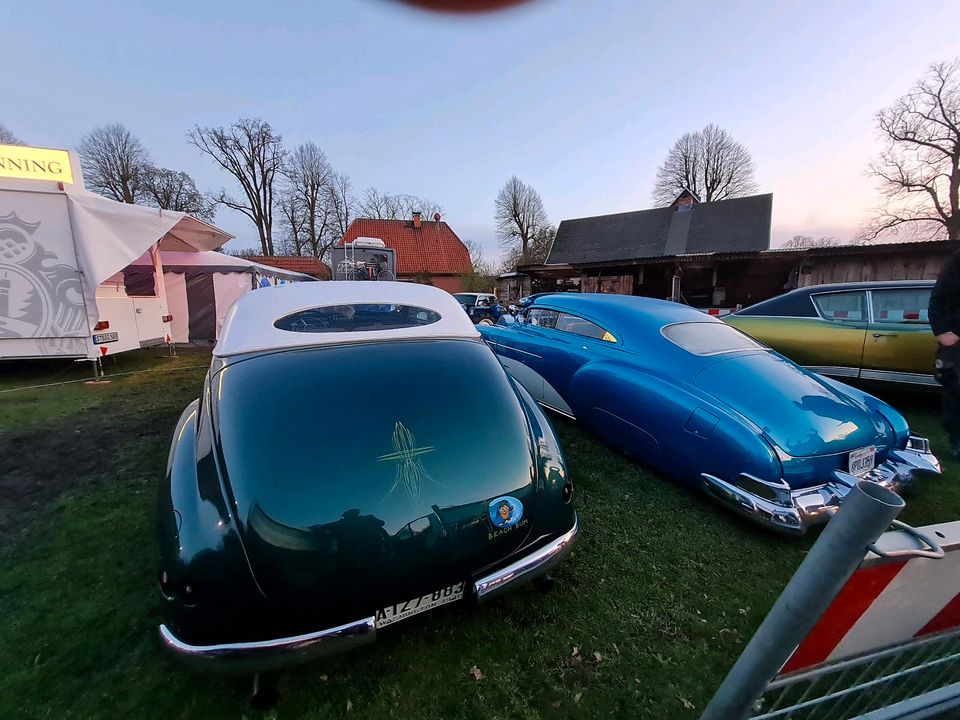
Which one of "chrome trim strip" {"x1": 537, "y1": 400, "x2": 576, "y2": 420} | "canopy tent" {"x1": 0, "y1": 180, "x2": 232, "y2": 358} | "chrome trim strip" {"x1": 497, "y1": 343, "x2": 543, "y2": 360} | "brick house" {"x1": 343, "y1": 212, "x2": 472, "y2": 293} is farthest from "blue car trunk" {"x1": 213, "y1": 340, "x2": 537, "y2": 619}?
"brick house" {"x1": 343, "y1": 212, "x2": 472, "y2": 293}

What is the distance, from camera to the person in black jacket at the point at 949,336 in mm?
3338

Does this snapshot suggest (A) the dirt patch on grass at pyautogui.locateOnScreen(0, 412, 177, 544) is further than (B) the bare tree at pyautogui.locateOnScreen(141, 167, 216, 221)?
No

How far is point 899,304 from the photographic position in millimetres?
4637

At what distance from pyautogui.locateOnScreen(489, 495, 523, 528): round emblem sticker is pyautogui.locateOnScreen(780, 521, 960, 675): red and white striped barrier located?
0.92 m

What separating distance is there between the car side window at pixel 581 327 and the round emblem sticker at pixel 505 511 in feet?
7.43

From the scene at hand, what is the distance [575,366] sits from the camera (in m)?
3.73

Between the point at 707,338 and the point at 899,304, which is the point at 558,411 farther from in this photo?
the point at 899,304

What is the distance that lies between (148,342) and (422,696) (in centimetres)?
921

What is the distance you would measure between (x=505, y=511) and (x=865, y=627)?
3.58 feet

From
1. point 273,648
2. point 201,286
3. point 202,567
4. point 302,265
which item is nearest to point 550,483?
point 273,648

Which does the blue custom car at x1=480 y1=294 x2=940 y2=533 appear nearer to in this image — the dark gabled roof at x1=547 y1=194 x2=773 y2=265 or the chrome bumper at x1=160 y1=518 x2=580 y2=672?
the chrome bumper at x1=160 y1=518 x2=580 y2=672

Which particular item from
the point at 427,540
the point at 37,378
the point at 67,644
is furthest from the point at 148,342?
the point at 427,540

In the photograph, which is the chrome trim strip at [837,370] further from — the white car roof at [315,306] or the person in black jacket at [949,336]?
the white car roof at [315,306]

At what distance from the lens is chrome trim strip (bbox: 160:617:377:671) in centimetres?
127
